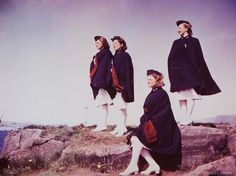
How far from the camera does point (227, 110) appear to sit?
7.86m

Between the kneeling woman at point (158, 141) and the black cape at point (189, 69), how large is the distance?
1.43 ft

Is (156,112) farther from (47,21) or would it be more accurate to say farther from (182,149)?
(47,21)

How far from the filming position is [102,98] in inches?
319

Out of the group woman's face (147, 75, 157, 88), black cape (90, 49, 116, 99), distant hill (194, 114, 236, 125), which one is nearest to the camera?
woman's face (147, 75, 157, 88)

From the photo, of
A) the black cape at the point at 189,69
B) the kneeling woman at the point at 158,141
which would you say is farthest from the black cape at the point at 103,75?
the black cape at the point at 189,69

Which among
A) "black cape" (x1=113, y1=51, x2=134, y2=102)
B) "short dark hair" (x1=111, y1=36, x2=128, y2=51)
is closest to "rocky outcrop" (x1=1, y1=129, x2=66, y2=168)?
"black cape" (x1=113, y1=51, x2=134, y2=102)

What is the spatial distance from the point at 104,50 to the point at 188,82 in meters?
1.44

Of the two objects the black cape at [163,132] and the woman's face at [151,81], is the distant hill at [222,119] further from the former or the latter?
the woman's face at [151,81]

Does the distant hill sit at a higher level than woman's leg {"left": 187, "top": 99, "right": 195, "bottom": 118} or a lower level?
lower

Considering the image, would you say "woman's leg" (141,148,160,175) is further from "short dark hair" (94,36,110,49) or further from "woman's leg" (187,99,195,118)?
"short dark hair" (94,36,110,49)

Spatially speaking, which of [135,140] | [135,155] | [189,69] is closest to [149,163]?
[135,155]

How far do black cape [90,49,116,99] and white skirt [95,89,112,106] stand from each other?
6cm

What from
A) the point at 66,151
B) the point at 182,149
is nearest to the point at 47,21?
the point at 66,151

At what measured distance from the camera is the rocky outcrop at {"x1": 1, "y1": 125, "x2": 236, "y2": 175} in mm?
7301
